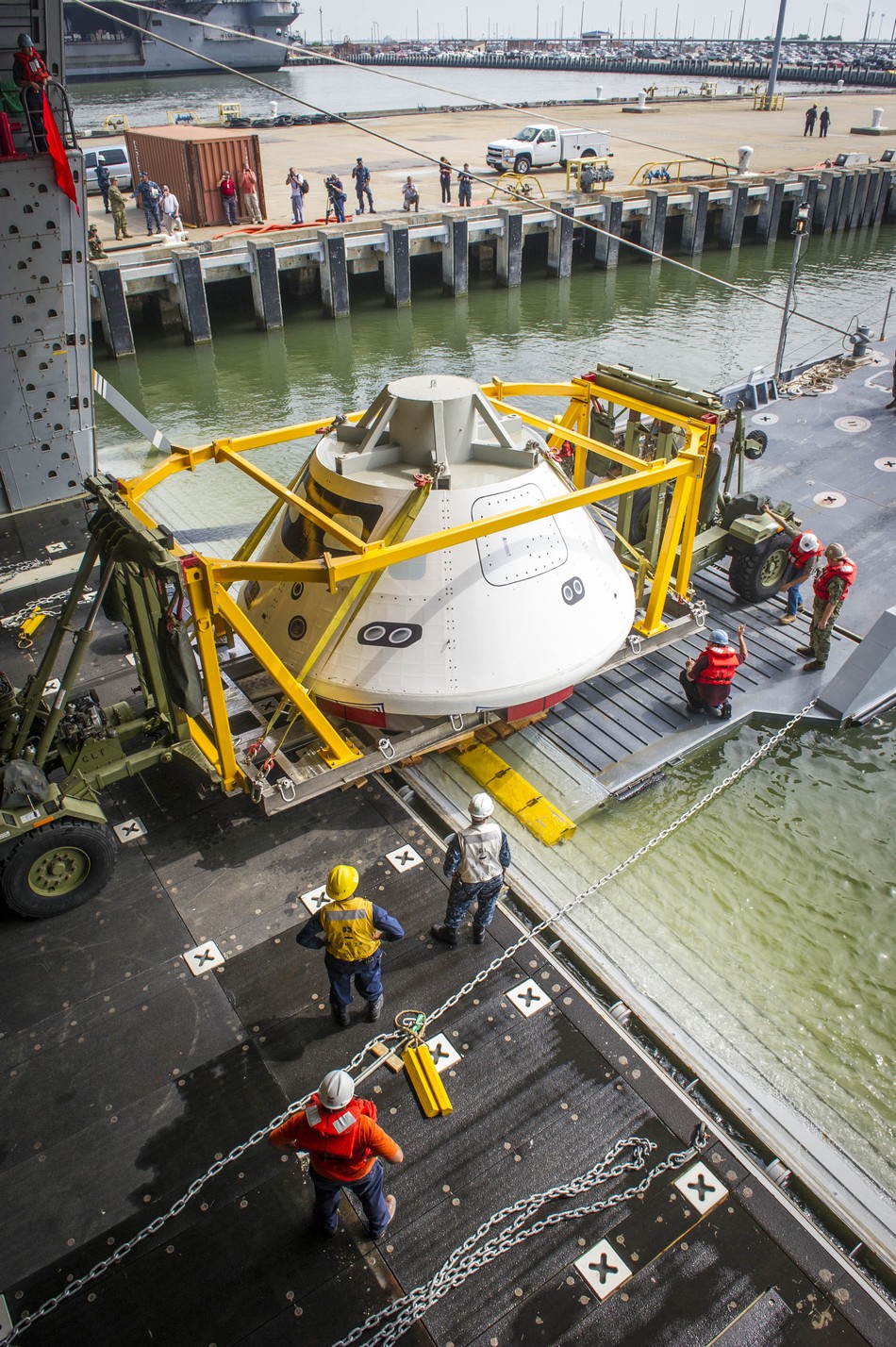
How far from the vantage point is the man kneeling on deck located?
33.2 feet

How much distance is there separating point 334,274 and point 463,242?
514 cm

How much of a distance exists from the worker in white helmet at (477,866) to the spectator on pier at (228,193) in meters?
32.1

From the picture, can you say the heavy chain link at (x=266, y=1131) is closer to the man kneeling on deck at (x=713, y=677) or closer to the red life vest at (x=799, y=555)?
the man kneeling on deck at (x=713, y=677)

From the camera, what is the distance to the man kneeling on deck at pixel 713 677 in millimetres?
10133

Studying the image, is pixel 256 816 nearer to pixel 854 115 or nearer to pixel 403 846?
pixel 403 846

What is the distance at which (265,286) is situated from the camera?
2894 cm

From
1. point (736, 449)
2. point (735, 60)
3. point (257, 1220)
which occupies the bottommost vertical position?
point (257, 1220)

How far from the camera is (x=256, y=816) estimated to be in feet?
29.2

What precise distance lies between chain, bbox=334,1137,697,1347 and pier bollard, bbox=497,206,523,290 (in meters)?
32.9

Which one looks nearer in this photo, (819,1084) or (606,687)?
(819,1084)

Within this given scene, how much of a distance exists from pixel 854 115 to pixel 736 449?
70698mm

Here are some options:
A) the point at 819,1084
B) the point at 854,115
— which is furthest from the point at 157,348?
the point at 854,115

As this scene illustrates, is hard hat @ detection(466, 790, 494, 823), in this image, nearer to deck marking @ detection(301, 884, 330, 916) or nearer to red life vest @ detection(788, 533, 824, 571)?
deck marking @ detection(301, 884, 330, 916)

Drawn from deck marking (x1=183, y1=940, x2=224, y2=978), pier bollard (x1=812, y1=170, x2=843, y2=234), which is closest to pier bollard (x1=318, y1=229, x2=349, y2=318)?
pier bollard (x1=812, y1=170, x2=843, y2=234)
